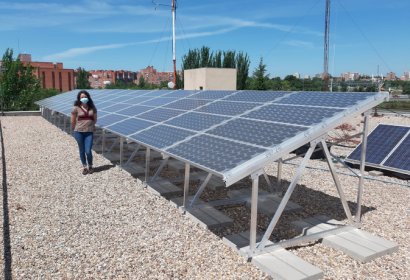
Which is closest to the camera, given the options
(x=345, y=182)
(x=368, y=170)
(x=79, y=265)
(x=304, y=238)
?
(x=79, y=265)

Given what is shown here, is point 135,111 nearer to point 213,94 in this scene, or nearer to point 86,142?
point 86,142

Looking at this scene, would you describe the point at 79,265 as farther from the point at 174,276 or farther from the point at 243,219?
the point at 243,219

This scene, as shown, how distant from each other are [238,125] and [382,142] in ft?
22.7

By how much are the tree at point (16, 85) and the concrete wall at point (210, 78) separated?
→ 1437 centimetres

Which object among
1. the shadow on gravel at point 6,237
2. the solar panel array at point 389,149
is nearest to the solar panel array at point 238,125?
the shadow on gravel at point 6,237

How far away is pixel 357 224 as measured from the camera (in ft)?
20.7

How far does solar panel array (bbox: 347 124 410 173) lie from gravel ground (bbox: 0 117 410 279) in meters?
1.02

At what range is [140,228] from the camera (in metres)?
6.23

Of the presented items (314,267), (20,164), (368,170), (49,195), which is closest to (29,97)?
(20,164)

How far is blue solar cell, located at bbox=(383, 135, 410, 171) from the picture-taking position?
972 cm

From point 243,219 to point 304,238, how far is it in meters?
1.48

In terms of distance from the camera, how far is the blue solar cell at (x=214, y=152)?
4672mm

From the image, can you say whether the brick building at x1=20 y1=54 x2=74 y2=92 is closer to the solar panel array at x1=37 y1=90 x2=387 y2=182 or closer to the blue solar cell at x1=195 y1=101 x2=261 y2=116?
the solar panel array at x1=37 y1=90 x2=387 y2=182

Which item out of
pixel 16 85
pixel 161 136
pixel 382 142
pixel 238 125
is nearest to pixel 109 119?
pixel 161 136
